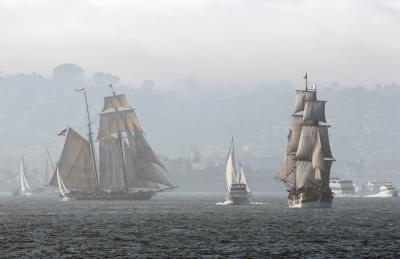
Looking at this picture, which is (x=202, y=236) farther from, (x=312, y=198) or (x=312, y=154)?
(x=312, y=154)

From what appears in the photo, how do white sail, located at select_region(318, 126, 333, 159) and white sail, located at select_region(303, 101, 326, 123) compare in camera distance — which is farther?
white sail, located at select_region(303, 101, 326, 123)

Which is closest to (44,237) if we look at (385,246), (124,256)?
(124,256)

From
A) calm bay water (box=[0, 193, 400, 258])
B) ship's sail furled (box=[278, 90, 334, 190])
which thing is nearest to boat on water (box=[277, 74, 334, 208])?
ship's sail furled (box=[278, 90, 334, 190])

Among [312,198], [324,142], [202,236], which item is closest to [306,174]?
[312,198]

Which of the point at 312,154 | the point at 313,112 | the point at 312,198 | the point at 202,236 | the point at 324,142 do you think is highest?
the point at 313,112

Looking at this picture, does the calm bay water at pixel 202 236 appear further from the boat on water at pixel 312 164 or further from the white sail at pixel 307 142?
the white sail at pixel 307 142

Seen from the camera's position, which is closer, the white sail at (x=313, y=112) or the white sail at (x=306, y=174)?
the white sail at (x=306, y=174)

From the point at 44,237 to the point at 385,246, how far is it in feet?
121

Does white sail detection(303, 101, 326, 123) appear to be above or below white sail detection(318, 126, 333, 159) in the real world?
above

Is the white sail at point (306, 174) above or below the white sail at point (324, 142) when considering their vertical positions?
below

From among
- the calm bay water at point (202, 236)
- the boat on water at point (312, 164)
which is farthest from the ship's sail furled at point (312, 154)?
the calm bay water at point (202, 236)

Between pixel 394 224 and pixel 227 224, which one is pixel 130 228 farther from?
pixel 394 224

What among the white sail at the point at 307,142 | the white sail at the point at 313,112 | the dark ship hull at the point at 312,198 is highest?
the white sail at the point at 313,112

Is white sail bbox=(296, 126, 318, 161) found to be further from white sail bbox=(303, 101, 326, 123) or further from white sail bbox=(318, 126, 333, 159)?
white sail bbox=(303, 101, 326, 123)
